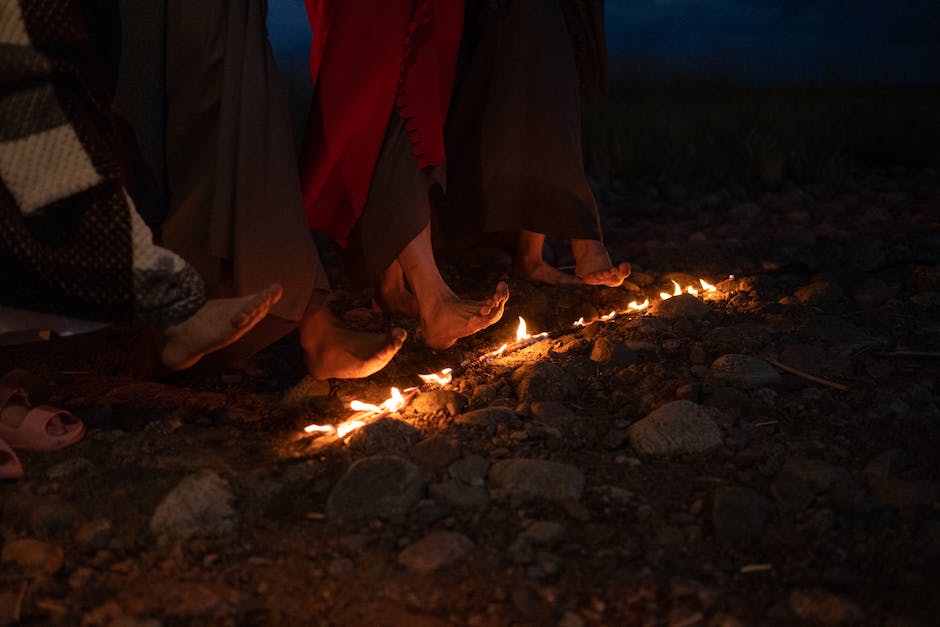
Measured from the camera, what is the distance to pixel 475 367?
2.95m

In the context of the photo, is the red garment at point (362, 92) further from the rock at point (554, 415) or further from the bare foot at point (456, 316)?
the rock at point (554, 415)

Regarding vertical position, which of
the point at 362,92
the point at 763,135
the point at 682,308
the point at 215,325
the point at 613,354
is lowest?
the point at 763,135

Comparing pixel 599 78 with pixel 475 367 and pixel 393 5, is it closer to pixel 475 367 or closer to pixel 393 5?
pixel 393 5

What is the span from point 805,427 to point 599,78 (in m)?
1.70

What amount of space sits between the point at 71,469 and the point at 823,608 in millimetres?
1624

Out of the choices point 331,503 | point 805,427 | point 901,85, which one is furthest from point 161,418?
point 901,85

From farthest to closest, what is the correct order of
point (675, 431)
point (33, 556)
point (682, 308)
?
point (682, 308) → point (675, 431) → point (33, 556)

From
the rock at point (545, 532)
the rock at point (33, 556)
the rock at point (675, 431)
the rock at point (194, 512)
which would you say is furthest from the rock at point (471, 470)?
the rock at point (33, 556)

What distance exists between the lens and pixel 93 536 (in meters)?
1.93

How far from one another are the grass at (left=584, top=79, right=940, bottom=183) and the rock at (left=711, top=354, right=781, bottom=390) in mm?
4041

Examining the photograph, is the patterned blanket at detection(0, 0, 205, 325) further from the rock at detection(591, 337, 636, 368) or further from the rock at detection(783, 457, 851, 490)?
the rock at detection(783, 457, 851, 490)

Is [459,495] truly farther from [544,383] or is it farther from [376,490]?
[544,383]

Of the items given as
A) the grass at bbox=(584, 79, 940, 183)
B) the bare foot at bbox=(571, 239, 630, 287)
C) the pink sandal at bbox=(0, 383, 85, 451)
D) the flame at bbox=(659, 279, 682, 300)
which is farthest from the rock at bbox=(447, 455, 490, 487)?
the grass at bbox=(584, 79, 940, 183)

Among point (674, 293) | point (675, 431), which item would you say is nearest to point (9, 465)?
point (675, 431)
